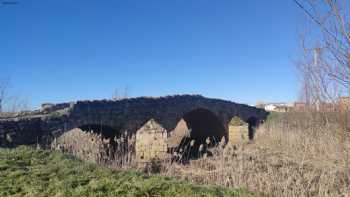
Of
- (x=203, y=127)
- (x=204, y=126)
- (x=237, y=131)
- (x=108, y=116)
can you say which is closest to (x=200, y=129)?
(x=203, y=127)

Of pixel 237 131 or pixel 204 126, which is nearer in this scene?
pixel 237 131

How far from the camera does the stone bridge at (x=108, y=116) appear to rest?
8.85m

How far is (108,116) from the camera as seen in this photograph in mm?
12195

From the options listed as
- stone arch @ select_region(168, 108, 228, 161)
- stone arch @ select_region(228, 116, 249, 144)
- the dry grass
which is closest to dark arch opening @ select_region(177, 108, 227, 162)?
stone arch @ select_region(168, 108, 228, 161)

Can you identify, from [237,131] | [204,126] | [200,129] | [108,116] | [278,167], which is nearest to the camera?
[278,167]

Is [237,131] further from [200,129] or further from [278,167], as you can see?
[200,129]

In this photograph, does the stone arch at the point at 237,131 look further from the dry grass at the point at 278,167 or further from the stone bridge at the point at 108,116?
the dry grass at the point at 278,167

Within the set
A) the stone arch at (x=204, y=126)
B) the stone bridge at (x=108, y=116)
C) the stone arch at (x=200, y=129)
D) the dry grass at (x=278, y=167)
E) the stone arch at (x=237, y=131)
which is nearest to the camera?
the dry grass at (x=278, y=167)

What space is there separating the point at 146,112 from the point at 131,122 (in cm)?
122

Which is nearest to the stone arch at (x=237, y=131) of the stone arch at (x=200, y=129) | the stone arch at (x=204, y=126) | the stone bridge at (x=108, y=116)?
the stone bridge at (x=108, y=116)

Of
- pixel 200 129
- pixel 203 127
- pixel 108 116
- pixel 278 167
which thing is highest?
pixel 108 116

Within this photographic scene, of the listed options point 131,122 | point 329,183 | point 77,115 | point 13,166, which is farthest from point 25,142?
point 329,183

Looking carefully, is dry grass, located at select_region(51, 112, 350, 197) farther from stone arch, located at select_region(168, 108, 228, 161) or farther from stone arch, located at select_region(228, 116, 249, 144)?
stone arch, located at select_region(168, 108, 228, 161)

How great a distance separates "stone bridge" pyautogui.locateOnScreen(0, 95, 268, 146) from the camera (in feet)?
29.0
